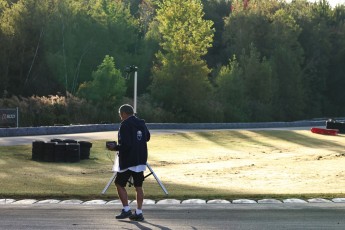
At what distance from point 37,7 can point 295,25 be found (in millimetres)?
41853

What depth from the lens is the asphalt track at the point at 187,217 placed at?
30.6 feet

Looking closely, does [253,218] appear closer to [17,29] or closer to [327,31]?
[17,29]

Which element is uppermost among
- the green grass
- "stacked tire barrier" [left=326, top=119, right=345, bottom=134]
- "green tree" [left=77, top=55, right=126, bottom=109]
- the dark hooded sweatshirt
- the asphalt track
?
"green tree" [left=77, top=55, right=126, bottom=109]

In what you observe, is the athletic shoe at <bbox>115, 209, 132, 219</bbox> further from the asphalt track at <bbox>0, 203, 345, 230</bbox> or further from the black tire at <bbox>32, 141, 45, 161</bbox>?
the black tire at <bbox>32, 141, 45, 161</bbox>

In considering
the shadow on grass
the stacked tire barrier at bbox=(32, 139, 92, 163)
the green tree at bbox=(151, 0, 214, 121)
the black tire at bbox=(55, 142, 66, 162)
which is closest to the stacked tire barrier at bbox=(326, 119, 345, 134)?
the shadow on grass

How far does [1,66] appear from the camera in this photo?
196 feet

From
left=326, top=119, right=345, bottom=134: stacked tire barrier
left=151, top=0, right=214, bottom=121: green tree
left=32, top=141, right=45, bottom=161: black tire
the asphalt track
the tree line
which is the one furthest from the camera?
left=151, top=0, right=214, bottom=121: green tree

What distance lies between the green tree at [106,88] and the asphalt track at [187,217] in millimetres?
42117

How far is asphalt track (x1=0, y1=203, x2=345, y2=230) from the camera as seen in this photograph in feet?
30.6

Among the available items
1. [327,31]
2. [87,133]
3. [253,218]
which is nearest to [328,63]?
[327,31]

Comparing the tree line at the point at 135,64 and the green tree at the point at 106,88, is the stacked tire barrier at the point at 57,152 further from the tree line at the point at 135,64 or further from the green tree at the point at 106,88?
the green tree at the point at 106,88

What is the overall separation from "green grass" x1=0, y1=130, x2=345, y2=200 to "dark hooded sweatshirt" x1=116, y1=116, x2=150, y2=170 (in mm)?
2584

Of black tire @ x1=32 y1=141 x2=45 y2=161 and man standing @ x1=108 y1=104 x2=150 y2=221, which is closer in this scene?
man standing @ x1=108 y1=104 x2=150 y2=221

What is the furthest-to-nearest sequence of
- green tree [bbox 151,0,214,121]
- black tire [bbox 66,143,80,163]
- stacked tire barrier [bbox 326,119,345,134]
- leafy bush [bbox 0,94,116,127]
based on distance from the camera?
green tree [bbox 151,0,214,121] < stacked tire barrier [bbox 326,119,345,134] < leafy bush [bbox 0,94,116,127] < black tire [bbox 66,143,80,163]
